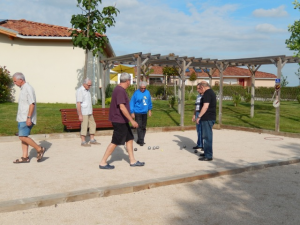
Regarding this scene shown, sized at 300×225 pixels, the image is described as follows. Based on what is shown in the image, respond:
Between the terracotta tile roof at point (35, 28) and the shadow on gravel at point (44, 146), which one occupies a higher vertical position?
the terracotta tile roof at point (35, 28)

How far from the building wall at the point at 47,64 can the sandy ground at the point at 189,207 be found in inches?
599

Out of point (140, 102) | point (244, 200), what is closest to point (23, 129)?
point (140, 102)

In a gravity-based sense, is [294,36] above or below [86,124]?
above

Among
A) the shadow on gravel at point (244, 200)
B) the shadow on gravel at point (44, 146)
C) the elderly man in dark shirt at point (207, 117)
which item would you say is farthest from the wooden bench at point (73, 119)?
the shadow on gravel at point (244, 200)

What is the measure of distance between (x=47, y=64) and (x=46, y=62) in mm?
126

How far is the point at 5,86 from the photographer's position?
60.4 feet

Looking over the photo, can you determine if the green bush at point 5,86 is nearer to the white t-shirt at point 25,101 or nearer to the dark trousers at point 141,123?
the dark trousers at point 141,123

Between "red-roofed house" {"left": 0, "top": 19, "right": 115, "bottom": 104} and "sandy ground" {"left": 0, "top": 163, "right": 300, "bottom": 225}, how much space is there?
15228mm

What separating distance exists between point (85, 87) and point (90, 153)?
1745 mm

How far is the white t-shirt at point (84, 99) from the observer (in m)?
8.91

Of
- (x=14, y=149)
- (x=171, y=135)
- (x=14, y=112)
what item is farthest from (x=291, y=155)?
(x=14, y=112)

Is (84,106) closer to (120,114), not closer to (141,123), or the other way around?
(141,123)

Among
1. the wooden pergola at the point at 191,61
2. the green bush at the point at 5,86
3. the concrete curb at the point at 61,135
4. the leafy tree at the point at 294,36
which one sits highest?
the leafy tree at the point at 294,36

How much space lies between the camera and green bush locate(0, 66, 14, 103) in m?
18.1
